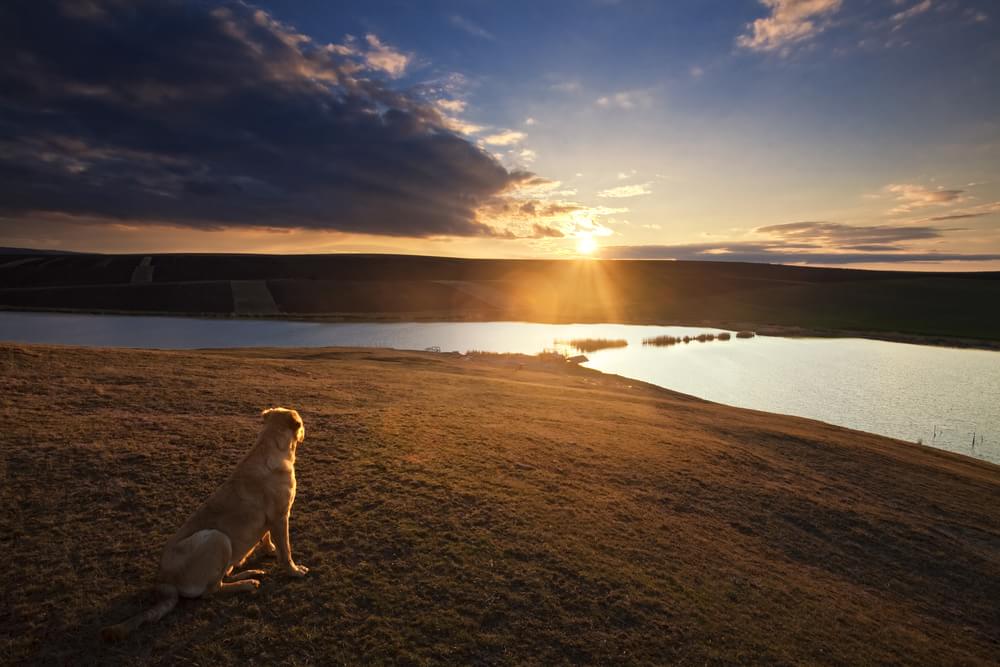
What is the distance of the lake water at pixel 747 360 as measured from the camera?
106ft

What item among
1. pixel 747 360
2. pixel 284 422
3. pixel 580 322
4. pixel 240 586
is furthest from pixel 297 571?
A: pixel 580 322

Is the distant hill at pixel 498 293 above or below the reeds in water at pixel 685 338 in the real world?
above

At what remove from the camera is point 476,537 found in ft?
29.3

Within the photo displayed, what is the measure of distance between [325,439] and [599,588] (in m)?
8.06

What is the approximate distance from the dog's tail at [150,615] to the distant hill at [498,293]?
269ft

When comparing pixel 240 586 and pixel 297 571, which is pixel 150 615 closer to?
pixel 240 586

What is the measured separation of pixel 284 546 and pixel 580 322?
274ft

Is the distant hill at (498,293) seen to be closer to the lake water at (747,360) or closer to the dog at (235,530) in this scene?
the lake water at (747,360)

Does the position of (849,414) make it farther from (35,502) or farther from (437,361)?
(35,502)

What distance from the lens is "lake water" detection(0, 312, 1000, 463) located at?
32.4 metres

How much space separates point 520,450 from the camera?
13852 mm

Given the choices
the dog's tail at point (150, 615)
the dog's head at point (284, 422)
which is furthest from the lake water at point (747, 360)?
the dog's tail at point (150, 615)

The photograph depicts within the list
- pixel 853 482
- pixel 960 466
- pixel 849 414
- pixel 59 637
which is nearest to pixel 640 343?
pixel 849 414

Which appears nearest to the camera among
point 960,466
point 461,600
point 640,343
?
point 461,600
